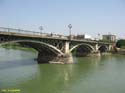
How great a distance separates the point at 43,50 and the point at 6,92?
90.7 ft

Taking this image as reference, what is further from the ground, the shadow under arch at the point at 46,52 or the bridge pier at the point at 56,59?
the shadow under arch at the point at 46,52

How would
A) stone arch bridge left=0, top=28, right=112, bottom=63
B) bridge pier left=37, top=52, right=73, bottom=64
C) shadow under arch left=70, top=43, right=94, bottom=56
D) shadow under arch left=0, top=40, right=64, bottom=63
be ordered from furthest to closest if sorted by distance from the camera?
shadow under arch left=70, top=43, right=94, bottom=56 → bridge pier left=37, top=52, right=73, bottom=64 → shadow under arch left=0, top=40, right=64, bottom=63 → stone arch bridge left=0, top=28, right=112, bottom=63

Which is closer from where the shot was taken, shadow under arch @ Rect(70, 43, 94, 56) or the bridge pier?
the bridge pier

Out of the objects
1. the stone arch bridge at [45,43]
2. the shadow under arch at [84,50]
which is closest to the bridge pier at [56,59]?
the stone arch bridge at [45,43]

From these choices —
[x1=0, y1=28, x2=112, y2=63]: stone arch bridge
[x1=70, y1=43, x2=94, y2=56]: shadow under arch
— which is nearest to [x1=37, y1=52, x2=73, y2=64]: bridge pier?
[x1=0, y1=28, x2=112, y2=63]: stone arch bridge

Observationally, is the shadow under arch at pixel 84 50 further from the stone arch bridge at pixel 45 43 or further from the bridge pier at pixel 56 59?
the bridge pier at pixel 56 59

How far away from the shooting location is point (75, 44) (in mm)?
56062

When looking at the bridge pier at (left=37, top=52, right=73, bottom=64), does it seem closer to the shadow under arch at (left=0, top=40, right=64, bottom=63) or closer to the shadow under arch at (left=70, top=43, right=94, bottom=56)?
the shadow under arch at (left=0, top=40, right=64, bottom=63)

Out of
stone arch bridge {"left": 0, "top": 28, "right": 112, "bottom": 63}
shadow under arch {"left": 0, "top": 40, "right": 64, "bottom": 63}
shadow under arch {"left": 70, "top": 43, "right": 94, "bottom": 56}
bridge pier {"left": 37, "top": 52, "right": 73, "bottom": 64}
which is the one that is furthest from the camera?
shadow under arch {"left": 70, "top": 43, "right": 94, "bottom": 56}

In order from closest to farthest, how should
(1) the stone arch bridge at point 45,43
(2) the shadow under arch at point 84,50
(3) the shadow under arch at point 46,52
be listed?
(1) the stone arch bridge at point 45,43
(3) the shadow under arch at point 46,52
(2) the shadow under arch at point 84,50

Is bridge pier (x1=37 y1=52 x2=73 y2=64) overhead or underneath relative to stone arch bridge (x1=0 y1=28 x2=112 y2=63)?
underneath

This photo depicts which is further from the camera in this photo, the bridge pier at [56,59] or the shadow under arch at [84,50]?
the shadow under arch at [84,50]

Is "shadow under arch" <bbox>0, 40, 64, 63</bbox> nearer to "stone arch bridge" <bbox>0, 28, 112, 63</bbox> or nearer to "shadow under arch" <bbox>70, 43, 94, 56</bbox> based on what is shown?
"stone arch bridge" <bbox>0, 28, 112, 63</bbox>

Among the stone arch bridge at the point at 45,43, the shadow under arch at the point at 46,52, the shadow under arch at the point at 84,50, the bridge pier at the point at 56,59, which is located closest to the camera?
the stone arch bridge at the point at 45,43
